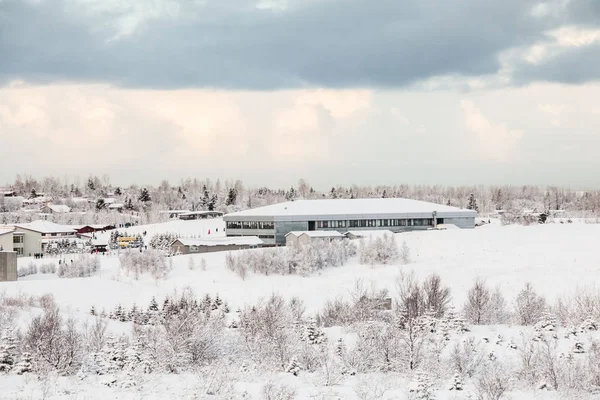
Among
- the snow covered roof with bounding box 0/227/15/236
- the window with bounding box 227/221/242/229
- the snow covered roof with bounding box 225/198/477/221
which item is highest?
the snow covered roof with bounding box 225/198/477/221

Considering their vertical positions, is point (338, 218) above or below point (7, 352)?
above

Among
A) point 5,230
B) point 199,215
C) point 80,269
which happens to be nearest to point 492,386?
point 80,269

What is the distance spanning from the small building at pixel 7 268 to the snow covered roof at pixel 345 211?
141 ft

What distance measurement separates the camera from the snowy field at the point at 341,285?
74.6 ft

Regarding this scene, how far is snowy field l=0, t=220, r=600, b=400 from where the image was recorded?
22.8 meters

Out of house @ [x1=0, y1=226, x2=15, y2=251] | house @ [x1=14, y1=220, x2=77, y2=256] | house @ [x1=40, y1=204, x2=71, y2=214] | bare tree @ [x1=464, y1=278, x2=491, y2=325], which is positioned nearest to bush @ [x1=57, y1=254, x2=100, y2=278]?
house @ [x1=0, y1=226, x2=15, y2=251]

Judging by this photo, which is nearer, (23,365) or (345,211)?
(23,365)

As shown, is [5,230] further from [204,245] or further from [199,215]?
[199,215]

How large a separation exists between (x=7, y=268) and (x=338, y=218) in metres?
50.9

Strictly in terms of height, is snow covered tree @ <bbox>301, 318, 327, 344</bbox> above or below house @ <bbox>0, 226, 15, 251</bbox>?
below

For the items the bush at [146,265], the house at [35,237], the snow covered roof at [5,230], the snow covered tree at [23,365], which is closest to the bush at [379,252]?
the bush at [146,265]

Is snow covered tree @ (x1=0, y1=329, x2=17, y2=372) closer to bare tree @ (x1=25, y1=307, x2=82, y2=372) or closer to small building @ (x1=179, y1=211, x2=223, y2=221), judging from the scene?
bare tree @ (x1=25, y1=307, x2=82, y2=372)

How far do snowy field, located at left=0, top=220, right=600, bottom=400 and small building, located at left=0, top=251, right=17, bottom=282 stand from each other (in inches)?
70.4

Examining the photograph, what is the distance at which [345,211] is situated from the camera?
4104 inches
